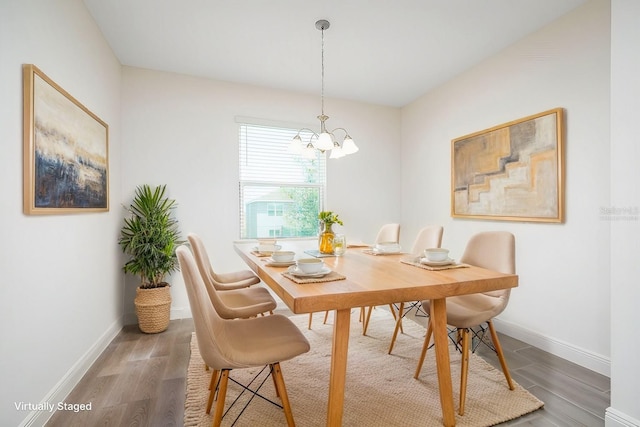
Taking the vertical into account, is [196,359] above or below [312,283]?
below

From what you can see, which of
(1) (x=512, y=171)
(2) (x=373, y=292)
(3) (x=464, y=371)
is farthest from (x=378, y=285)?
(1) (x=512, y=171)

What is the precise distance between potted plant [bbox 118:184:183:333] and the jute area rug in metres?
0.83

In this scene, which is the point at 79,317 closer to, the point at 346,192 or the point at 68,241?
the point at 68,241

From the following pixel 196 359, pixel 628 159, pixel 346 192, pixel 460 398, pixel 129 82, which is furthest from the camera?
pixel 346 192

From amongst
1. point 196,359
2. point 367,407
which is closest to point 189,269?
point 367,407

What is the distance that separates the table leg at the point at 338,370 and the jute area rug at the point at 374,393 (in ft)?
1.15

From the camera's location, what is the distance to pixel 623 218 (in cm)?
157

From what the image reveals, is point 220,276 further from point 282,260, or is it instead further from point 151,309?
point 282,260

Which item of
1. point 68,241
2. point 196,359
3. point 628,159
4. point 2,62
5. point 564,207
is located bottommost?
point 196,359

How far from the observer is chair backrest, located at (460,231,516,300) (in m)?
1.97

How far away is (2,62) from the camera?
1.40 meters

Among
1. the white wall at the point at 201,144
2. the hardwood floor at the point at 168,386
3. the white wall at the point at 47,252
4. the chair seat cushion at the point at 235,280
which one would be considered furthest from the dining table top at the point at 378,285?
the white wall at the point at 201,144

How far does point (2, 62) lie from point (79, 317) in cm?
163

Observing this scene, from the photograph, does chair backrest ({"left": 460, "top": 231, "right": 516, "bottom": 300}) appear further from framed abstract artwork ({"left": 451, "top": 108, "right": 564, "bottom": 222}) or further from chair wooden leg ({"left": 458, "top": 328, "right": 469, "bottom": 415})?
framed abstract artwork ({"left": 451, "top": 108, "right": 564, "bottom": 222})
